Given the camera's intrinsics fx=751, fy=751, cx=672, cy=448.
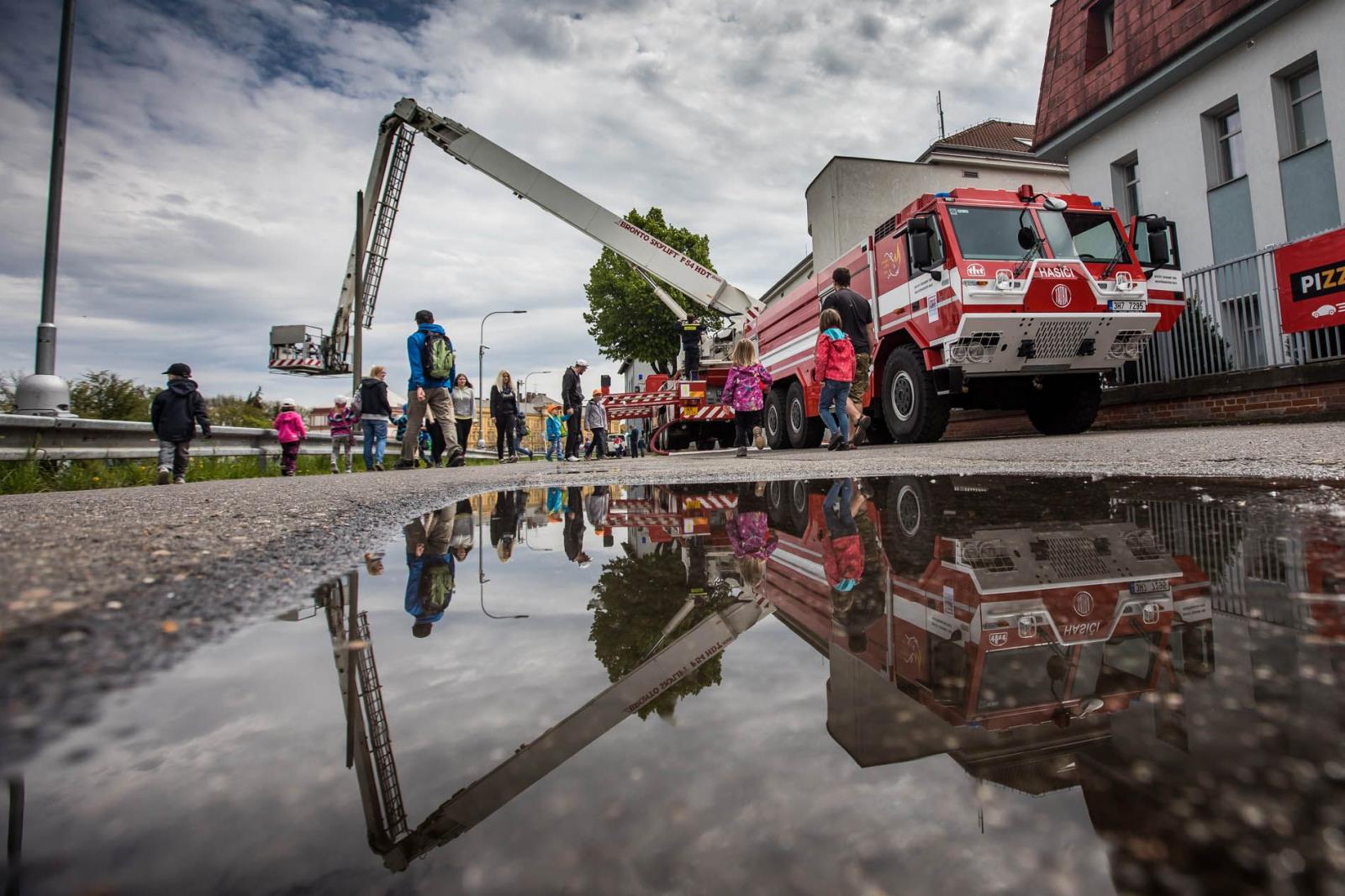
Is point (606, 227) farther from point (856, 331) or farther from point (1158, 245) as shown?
point (1158, 245)

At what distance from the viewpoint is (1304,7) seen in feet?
32.6

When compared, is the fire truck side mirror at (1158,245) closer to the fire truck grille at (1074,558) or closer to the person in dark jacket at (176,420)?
the fire truck grille at (1074,558)

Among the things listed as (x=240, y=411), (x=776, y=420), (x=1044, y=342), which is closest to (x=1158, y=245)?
(x=1044, y=342)

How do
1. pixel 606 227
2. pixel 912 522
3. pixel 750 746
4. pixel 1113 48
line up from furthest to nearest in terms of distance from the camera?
pixel 606 227
pixel 1113 48
pixel 912 522
pixel 750 746

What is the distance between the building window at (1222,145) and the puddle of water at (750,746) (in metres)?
13.4

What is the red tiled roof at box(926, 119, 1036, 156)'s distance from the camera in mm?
28781

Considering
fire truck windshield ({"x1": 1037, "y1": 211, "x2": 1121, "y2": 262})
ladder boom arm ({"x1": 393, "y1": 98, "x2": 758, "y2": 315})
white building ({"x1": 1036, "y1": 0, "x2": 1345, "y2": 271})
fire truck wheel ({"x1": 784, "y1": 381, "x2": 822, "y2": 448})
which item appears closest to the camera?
fire truck windshield ({"x1": 1037, "y1": 211, "x2": 1121, "y2": 262})

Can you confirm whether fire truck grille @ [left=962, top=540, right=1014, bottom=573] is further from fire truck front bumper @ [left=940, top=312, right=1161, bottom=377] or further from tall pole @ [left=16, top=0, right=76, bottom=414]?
tall pole @ [left=16, top=0, right=76, bottom=414]

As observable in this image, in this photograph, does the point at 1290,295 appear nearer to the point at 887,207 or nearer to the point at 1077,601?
the point at 1077,601

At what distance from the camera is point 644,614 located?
3.70ft

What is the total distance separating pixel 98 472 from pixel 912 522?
745cm

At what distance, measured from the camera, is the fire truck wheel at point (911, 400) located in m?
7.89

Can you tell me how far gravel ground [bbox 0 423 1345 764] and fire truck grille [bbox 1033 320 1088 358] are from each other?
11.4 feet

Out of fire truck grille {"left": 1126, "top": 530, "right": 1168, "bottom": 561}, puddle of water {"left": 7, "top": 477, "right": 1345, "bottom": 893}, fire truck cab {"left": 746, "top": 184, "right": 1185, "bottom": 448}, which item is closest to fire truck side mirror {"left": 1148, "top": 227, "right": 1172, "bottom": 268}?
fire truck cab {"left": 746, "top": 184, "right": 1185, "bottom": 448}
